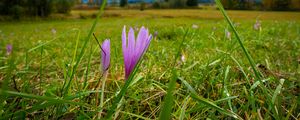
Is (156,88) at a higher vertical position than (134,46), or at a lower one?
lower

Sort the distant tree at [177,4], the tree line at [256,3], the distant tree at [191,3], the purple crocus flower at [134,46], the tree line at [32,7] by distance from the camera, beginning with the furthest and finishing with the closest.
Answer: the distant tree at [177,4] → the distant tree at [191,3] → the tree line at [32,7] → the tree line at [256,3] → the purple crocus flower at [134,46]

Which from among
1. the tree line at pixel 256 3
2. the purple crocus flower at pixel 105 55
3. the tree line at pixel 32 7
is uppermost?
the tree line at pixel 256 3

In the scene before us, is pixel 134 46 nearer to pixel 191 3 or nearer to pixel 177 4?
pixel 191 3

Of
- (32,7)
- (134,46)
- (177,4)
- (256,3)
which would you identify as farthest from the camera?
(177,4)

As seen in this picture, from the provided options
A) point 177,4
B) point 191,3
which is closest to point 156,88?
point 191,3

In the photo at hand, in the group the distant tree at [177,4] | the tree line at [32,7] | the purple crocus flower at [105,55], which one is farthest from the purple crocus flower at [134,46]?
the distant tree at [177,4]

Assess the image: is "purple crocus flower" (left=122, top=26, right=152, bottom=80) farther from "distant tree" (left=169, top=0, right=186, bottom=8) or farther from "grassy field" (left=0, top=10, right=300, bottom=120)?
"distant tree" (left=169, top=0, right=186, bottom=8)

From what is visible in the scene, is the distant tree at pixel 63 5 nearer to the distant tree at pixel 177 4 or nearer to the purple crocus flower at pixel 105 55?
the distant tree at pixel 177 4

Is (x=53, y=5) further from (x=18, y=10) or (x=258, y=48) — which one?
(x=258, y=48)

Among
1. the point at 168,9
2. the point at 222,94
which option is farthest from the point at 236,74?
the point at 168,9

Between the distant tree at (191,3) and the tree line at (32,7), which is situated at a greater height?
the distant tree at (191,3)

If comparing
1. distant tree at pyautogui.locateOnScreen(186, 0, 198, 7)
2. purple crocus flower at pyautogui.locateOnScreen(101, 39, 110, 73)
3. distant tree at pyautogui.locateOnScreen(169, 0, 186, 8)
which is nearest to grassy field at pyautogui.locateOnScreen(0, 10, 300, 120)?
purple crocus flower at pyautogui.locateOnScreen(101, 39, 110, 73)
